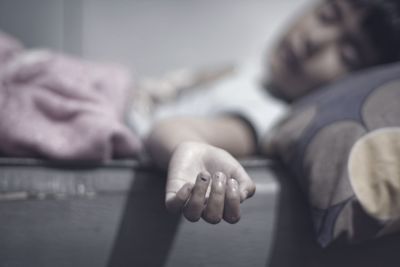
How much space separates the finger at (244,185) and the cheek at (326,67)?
1.64 ft

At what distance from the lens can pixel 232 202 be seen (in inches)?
12.2

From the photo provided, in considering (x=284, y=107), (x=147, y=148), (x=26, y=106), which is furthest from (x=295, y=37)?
(x=26, y=106)

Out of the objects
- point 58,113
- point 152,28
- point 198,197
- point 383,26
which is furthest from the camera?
point 152,28

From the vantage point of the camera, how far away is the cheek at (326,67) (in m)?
0.75

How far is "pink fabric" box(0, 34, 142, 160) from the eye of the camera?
44 cm

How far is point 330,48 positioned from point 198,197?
0.58 metres

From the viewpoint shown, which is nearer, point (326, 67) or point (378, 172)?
point (378, 172)

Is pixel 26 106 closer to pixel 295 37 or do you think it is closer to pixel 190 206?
pixel 190 206

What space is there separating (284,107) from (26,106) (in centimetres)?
53

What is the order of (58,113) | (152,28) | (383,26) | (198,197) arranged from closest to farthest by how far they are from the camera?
(198,197), (58,113), (383,26), (152,28)

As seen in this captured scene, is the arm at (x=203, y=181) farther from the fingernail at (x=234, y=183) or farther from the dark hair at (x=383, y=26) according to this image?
the dark hair at (x=383, y=26)

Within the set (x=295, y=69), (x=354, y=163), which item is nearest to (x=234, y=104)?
(x=295, y=69)

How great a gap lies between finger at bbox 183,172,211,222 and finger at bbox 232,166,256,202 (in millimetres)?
35

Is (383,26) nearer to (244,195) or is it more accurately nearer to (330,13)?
(330,13)
